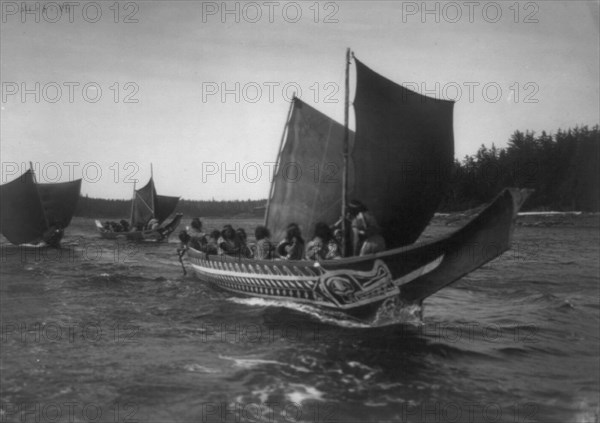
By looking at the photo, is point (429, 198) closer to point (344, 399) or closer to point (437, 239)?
point (437, 239)

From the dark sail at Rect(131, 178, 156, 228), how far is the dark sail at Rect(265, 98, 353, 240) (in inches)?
1373

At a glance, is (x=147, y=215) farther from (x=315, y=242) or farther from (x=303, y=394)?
(x=303, y=394)

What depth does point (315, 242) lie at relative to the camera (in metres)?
12.8

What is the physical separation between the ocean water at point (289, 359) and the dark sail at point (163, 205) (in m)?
31.4

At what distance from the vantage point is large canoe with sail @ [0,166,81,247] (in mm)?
33656

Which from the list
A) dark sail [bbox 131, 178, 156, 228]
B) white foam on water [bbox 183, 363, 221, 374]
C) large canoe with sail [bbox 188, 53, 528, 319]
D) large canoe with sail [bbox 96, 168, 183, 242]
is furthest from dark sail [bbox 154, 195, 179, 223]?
white foam on water [bbox 183, 363, 221, 374]

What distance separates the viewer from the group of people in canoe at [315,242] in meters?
11.5

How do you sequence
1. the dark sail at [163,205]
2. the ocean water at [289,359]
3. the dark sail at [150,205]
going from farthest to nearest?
the dark sail at [163,205] < the dark sail at [150,205] < the ocean water at [289,359]

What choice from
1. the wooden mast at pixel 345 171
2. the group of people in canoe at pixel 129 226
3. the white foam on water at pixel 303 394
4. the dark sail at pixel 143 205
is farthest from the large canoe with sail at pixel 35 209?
the white foam on water at pixel 303 394

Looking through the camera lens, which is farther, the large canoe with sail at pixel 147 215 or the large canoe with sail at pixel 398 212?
the large canoe with sail at pixel 147 215

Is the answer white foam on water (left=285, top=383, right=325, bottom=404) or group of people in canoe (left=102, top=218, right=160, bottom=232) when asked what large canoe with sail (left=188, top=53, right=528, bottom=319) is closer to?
white foam on water (left=285, top=383, right=325, bottom=404)

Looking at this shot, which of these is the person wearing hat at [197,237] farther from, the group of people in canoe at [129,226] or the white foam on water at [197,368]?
the group of people in canoe at [129,226]

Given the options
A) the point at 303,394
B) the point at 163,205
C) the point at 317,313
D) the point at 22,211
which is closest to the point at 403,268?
the point at 317,313

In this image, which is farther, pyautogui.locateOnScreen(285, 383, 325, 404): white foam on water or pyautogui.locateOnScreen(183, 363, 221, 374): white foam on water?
pyautogui.locateOnScreen(183, 363, 221, 374): white foam on water
